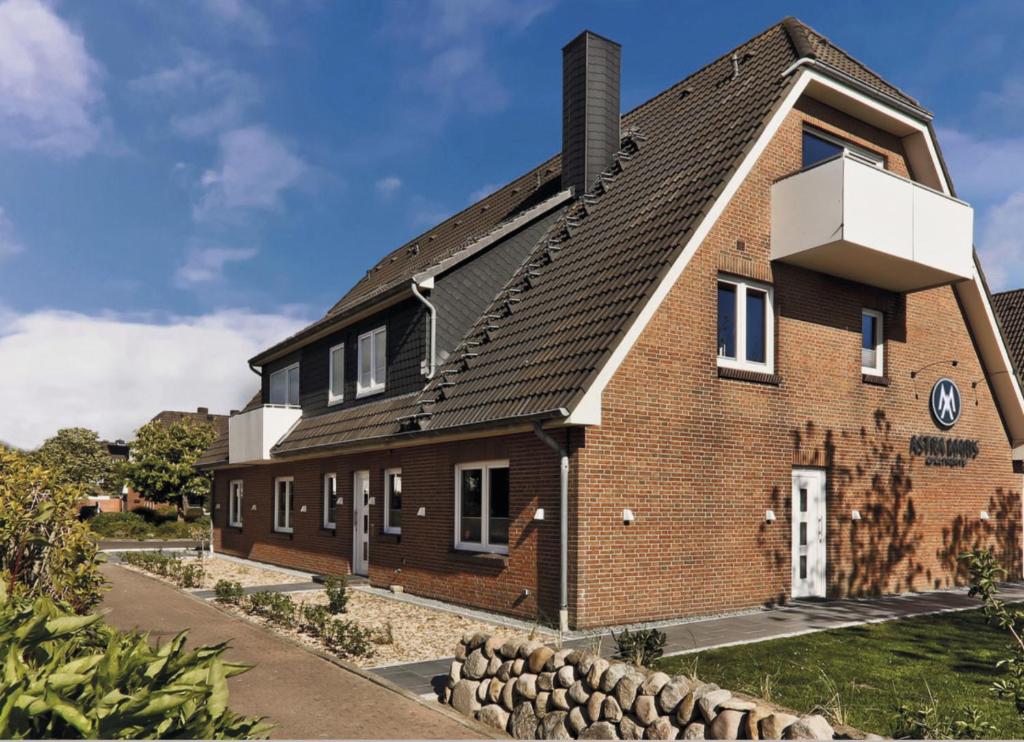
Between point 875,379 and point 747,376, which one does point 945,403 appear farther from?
point 747,376

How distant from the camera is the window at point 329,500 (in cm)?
1947

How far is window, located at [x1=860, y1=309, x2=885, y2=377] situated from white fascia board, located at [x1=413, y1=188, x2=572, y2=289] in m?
6.20

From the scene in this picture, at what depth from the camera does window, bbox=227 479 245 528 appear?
26000 mm

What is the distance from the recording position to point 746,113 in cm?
1377

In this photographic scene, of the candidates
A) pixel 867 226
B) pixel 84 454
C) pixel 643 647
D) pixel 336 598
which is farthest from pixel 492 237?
pixel 84 454

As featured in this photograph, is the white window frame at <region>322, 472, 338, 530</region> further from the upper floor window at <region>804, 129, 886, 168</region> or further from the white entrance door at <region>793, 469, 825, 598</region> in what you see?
the upper floor window at <region>804, 129, 886, 168</region>

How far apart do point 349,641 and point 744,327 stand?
779 centimetres

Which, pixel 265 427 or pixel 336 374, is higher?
pixel 336 374

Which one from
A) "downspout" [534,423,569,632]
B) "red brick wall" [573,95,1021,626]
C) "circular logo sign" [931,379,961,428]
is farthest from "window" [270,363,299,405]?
"circular logo sign" [931,379,961,428]

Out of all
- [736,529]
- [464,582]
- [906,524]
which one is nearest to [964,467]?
[906,524]

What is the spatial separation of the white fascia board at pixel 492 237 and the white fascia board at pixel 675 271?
13.5ft

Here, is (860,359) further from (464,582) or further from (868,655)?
(464,582)

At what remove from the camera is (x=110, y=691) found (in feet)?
11.1

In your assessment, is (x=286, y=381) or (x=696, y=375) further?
(x=286, y=381)
